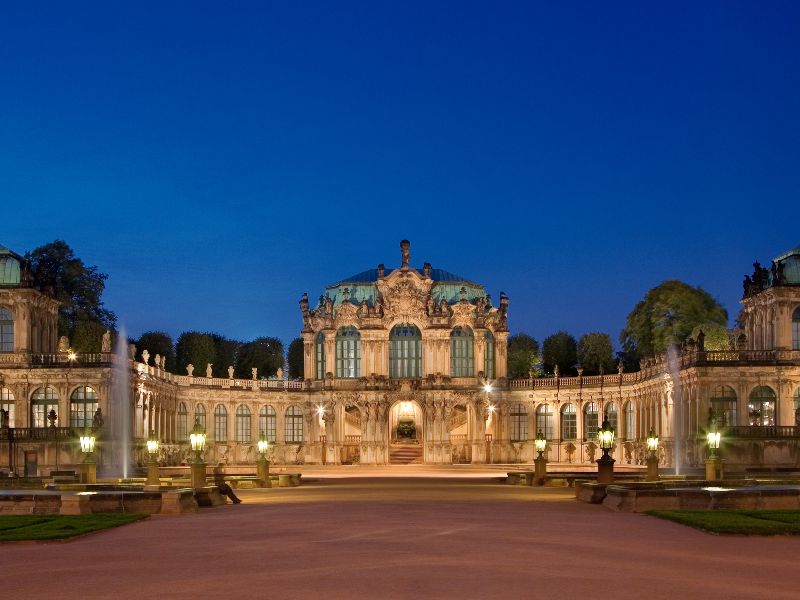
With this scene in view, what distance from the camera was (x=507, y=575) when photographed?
2170 cm

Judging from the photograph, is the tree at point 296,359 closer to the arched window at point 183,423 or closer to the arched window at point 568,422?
the arched window at point 183,423

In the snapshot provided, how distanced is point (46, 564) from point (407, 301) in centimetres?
7611

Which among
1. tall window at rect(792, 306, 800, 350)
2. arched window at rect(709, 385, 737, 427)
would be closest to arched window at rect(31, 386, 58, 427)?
arched window at rect(709, 385, 737, 427)

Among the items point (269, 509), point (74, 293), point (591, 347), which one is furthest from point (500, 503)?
point (591, 347)

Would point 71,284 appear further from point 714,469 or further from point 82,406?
point 714,469

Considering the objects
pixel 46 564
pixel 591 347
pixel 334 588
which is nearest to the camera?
pixel 334 588

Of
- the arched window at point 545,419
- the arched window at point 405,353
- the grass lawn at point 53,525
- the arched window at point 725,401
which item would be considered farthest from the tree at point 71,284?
the grass lawn at point 53,525

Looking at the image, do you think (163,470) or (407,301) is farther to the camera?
(407,301)

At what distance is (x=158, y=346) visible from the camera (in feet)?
362

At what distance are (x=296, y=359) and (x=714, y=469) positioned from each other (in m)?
73.9

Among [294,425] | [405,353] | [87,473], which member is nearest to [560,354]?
[405,353]

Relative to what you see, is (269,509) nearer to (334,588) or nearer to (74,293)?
(334,588)

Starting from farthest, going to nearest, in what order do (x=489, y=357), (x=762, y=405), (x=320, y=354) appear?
(x=320, y=354) → (x=489, y=357) → (x=762, y=405)

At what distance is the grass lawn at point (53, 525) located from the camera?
2834 centimetres
